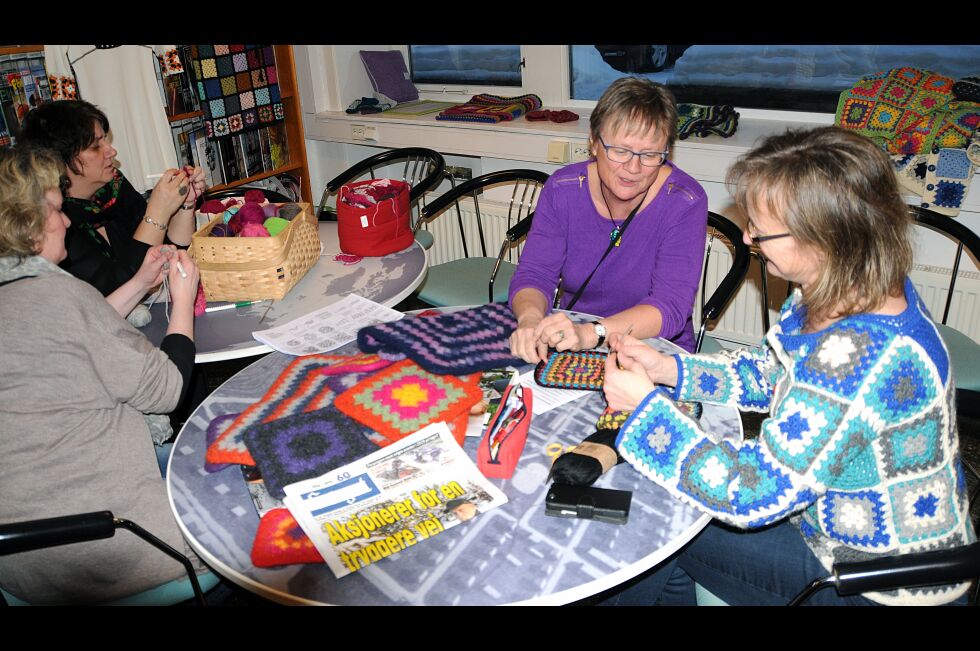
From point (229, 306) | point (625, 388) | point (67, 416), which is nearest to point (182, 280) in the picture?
point (229, 306)

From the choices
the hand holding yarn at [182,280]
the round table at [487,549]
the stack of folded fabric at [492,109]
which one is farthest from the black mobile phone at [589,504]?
the stack of folded fabric at [492,109]

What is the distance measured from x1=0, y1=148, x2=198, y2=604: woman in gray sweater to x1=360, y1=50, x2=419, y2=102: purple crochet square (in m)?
2.77

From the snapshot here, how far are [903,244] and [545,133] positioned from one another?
2360mm

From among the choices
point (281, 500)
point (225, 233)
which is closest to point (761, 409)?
point (281, 500)

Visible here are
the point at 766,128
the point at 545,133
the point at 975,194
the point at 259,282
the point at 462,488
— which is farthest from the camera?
the point at 545,133

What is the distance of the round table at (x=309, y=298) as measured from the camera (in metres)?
1.89

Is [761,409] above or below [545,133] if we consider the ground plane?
below

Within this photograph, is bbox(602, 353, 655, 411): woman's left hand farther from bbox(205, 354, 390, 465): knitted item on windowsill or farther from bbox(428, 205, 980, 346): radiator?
bbox(428, 205, 980, 346): radiator

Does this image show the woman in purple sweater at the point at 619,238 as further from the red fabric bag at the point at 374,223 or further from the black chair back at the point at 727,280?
the red fabric bag at the point at 374,223

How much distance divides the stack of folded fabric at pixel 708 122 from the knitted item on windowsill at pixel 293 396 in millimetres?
1963
